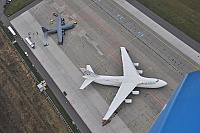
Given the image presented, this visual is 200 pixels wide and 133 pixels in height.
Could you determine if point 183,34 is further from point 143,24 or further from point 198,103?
point 198,103

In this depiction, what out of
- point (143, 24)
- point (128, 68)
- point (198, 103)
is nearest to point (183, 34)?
point (143, 24)

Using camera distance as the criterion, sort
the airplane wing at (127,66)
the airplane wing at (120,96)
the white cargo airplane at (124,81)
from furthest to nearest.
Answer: the airplane wing at (127,66), the white cargo airplane at (124,81), the airplane wing at (120,96)

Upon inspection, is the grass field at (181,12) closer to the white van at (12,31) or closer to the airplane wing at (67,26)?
the airplane wing at (67,26)

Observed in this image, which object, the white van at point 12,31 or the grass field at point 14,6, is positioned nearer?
the white van at point 12,31

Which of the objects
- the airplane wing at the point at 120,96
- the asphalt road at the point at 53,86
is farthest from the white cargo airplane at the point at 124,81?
the asphalt road at the point at 53,86

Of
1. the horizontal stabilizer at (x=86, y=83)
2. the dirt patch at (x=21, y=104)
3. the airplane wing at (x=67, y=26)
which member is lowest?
the horizontal stabilizer at (x=86, y=83)

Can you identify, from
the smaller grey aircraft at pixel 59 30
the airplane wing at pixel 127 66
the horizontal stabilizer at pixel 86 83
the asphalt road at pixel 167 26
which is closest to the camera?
the airplane wing at pixel 127 66

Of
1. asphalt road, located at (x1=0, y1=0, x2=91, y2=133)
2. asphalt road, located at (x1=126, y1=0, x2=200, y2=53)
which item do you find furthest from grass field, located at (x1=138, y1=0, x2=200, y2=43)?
asphalt road, located at (x1=0, y1=0, x2=91, y2=133)

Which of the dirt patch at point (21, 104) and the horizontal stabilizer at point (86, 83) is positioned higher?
the dirt patch at point (21, 104)
